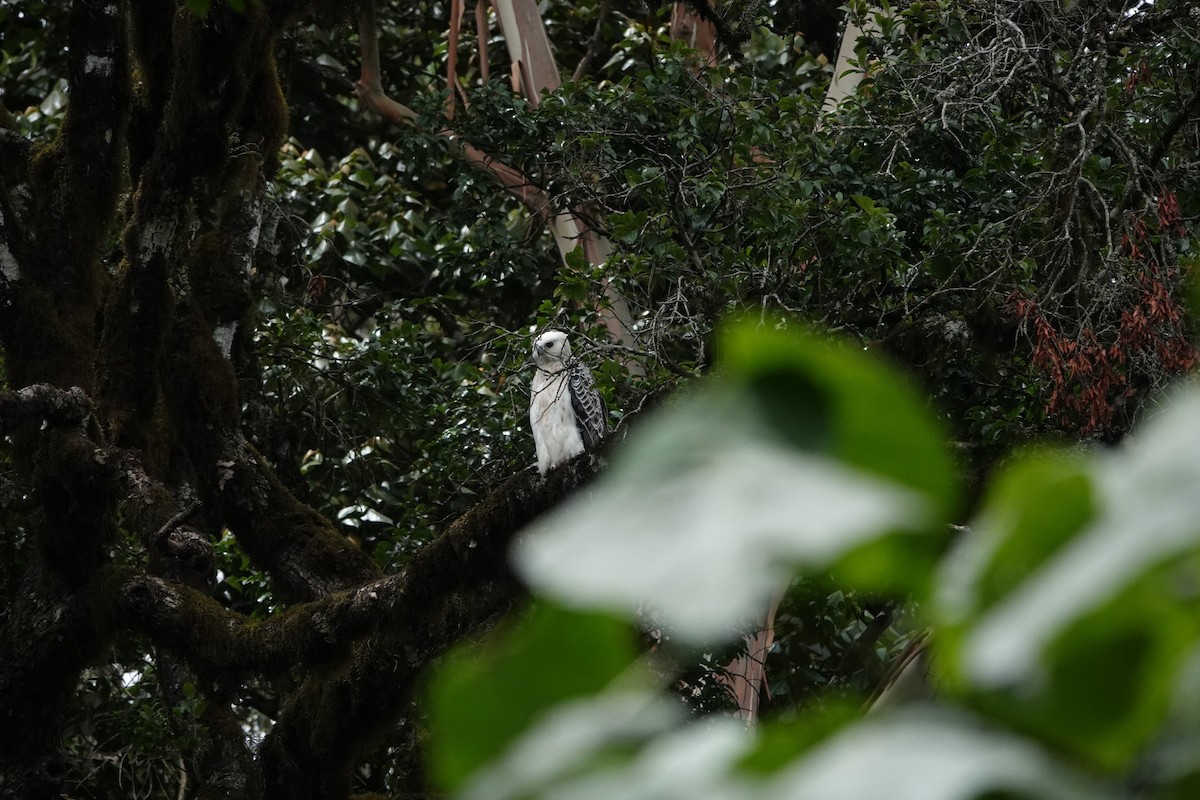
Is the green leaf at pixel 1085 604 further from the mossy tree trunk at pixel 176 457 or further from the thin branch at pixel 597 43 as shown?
the thin branch at pixel 597 43

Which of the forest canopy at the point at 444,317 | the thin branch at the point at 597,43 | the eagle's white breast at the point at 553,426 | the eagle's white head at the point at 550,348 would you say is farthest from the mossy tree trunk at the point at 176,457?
the thin branch at the point at 597,43

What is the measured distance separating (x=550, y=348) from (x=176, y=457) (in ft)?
6.48

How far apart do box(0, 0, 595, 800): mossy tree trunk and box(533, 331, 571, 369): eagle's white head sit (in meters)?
1.31

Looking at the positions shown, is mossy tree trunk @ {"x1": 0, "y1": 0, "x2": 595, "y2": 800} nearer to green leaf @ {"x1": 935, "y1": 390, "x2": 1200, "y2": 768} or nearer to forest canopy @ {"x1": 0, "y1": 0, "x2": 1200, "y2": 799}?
forest canopy @ {"x1": 0, "y1": 0, "x2": 1200, "y2": 799}

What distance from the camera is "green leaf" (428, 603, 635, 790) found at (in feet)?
1.40

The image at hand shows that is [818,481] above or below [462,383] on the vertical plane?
below

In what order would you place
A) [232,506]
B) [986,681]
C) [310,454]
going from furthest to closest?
[310,454] → [232,506] → [986,681]

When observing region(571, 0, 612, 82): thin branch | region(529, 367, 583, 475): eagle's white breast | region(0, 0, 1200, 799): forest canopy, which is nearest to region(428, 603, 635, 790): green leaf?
region(0, 0, 1200, 799): forest canopy

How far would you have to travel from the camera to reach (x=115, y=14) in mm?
6449

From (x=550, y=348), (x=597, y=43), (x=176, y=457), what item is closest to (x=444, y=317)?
(x=550, y=348)

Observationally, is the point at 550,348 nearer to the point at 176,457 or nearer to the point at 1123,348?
the point at 176,457

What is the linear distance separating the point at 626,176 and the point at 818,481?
5848 millimetres

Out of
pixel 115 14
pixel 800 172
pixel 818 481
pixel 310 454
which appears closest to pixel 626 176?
pixel 800 172

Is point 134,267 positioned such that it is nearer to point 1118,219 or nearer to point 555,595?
point 1118,219
